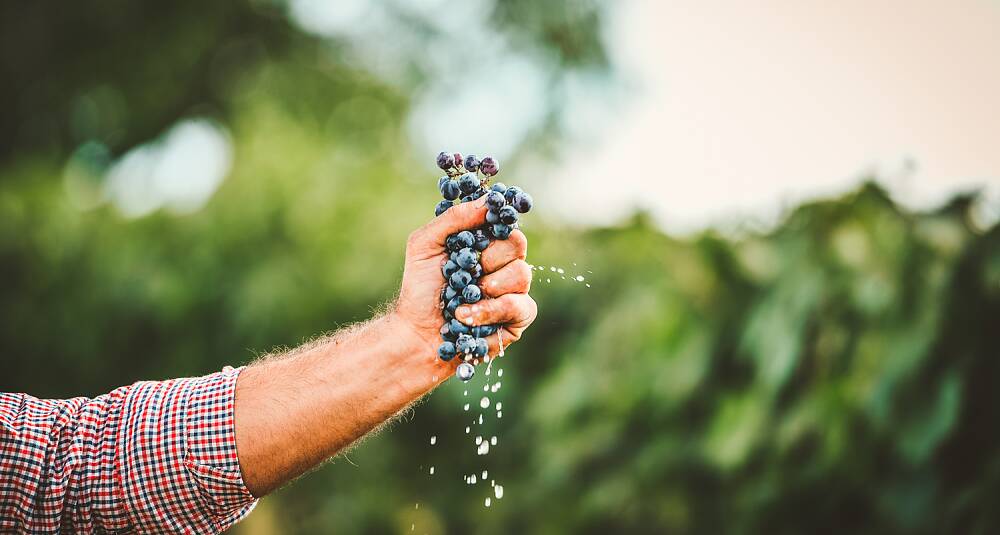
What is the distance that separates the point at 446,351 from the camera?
1710mm

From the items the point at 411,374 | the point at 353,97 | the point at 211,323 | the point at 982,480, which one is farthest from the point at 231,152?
the point at 982,480

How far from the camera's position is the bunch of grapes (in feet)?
5.42

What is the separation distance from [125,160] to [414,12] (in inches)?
146

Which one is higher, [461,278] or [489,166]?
[489,166]

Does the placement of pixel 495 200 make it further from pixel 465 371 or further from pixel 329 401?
pixel 329 401

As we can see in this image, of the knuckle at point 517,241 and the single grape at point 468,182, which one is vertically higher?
the single grape at point 468,182

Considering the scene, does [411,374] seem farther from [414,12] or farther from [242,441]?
[414,12]

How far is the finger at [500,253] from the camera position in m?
1.71

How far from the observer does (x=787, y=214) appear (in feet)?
9.75

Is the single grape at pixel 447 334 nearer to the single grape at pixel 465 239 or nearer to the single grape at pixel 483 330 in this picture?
the single grape at pixel 483 330

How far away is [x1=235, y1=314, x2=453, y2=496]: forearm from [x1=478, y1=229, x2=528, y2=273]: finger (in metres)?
0.25

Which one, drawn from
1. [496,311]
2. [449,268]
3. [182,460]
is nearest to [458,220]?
[449,268]

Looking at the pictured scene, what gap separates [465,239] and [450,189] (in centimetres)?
11

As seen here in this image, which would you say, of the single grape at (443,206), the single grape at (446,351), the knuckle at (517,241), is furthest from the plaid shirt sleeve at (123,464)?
the knuckle at (517,241)
